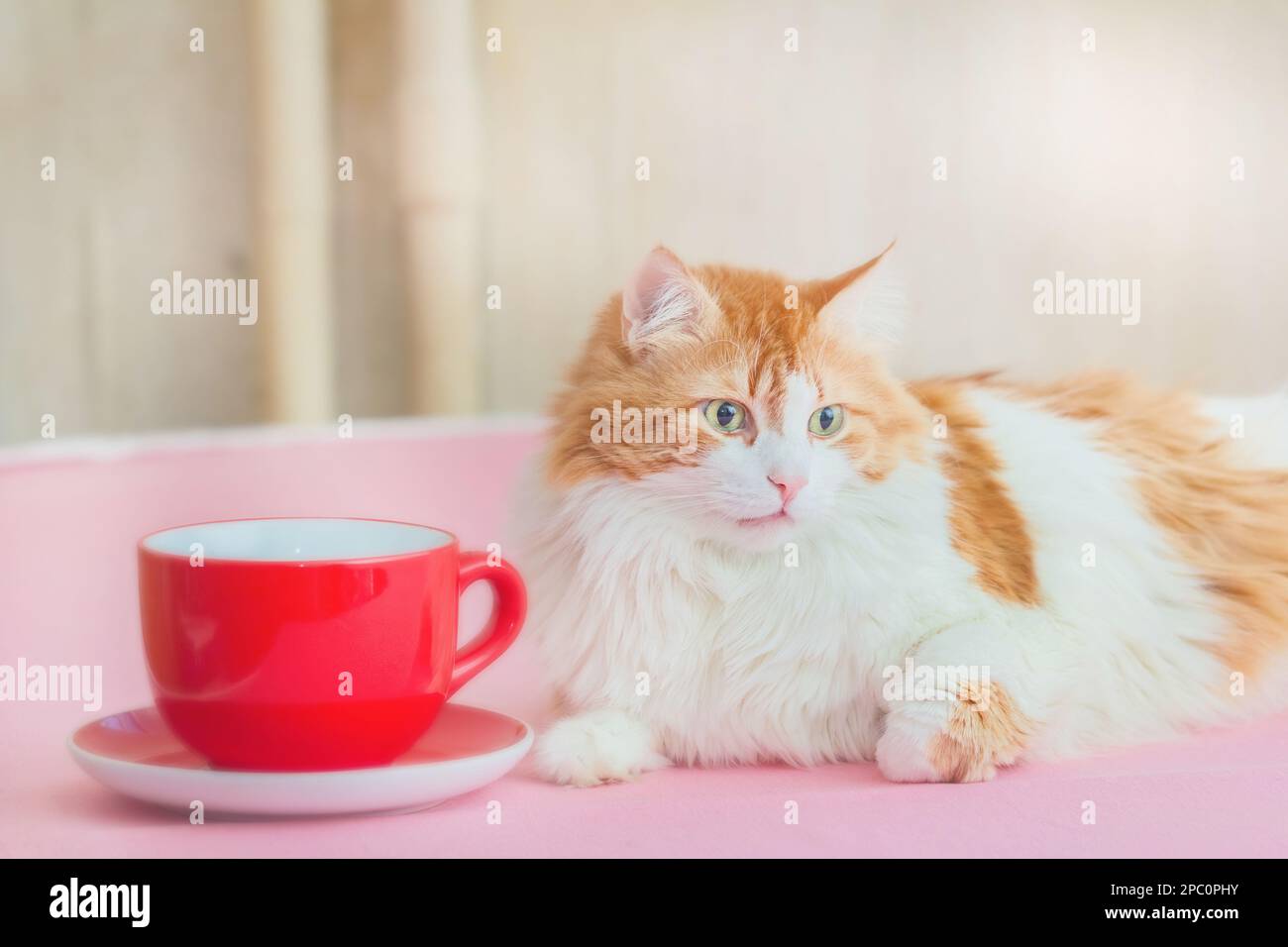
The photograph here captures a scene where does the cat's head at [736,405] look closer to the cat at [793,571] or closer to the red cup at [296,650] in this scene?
the cat at [793,571]

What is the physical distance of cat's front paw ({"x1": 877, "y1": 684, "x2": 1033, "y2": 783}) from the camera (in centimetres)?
102

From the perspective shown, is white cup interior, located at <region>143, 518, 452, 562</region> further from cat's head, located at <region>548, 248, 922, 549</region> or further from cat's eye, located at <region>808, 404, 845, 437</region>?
cat's eye, located at <region>808, 404, 845, 437</region>

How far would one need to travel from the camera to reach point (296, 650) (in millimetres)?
877

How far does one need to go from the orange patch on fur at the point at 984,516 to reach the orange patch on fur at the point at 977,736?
12cm

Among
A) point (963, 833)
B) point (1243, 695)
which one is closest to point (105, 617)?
point (963, 833)

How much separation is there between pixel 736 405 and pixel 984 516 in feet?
0.91

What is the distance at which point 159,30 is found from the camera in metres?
2.20

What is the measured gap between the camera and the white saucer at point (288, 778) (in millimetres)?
857

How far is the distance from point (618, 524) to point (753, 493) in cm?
13

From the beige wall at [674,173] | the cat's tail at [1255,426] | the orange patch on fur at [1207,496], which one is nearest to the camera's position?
the orange patch on fur at [1207,496]

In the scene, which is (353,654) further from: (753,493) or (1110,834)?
(1110,834)

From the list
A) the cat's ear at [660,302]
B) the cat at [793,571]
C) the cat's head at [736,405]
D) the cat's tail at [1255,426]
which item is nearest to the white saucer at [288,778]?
the cat at [793,571]

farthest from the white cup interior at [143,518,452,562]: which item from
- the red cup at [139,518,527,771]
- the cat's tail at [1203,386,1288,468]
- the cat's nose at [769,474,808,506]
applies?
the cat's tail at [1203,386,1288,468]

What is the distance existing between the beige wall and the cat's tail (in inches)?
31.8
